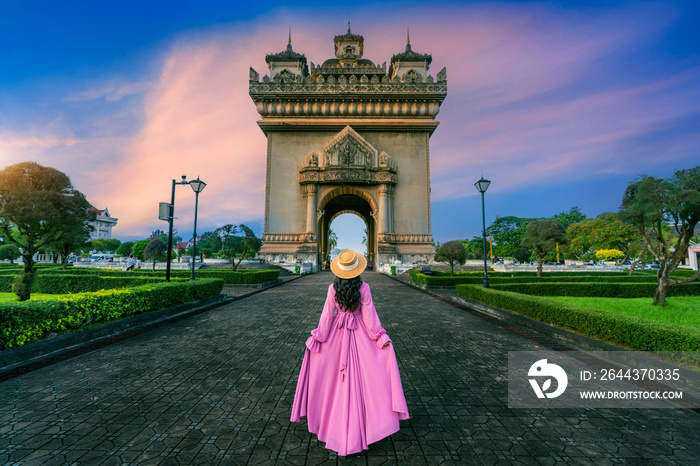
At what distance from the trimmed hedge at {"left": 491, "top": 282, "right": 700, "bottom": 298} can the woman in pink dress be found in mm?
10954

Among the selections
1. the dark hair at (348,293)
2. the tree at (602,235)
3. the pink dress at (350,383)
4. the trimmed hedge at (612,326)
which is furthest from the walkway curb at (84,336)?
the tree at (602,235)

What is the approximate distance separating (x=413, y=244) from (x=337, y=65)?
98.6ft

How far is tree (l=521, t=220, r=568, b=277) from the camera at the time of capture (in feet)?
55.7

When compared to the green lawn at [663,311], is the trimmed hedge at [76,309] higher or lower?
higher

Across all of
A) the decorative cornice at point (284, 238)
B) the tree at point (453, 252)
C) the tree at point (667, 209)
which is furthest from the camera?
the decorative cornice at point (284, 238)

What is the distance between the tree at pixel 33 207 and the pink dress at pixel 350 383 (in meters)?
11.8

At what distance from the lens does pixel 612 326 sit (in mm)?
5562

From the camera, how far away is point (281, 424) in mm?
3238

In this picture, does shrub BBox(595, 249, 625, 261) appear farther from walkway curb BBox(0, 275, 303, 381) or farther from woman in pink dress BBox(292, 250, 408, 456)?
woman in pink dress BBox(292, 250, 408, 456)

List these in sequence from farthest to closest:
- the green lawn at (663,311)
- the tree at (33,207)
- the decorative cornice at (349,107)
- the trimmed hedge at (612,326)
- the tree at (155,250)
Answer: the decorative cornice at (349,107) → the tree at (155,250) → the tree at (33,207) → the green lawn at (663,311) → the trimmed hedge at (612,326)

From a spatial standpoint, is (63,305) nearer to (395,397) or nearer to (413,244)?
(395,397)

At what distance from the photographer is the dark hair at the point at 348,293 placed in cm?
293

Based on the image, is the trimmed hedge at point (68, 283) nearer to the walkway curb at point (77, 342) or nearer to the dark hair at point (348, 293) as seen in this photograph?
the walkway curb at point (77, 342)

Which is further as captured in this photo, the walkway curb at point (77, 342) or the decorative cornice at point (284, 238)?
the decorative cornice at point (284, 238)
